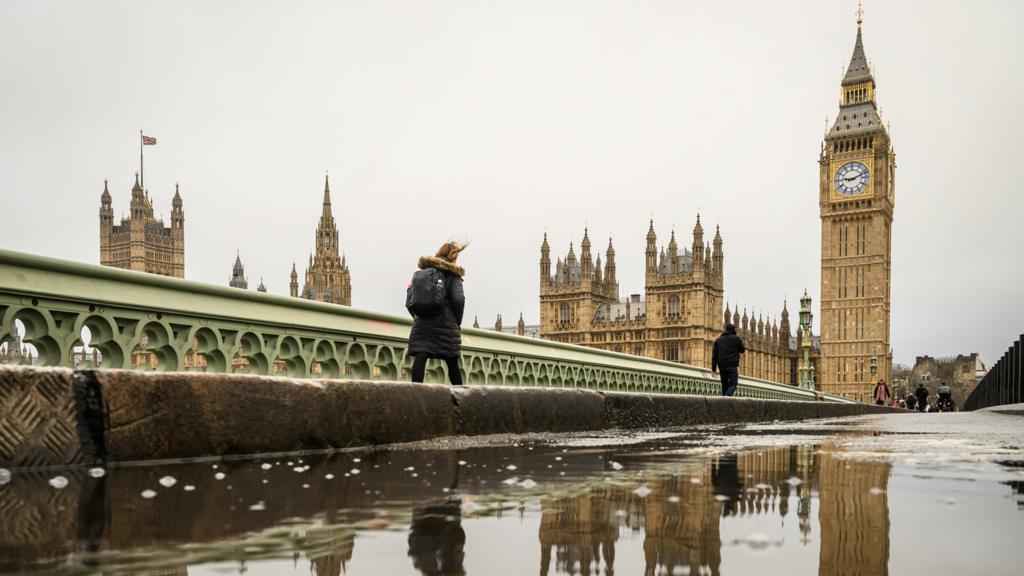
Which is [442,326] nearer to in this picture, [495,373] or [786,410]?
[495,373]

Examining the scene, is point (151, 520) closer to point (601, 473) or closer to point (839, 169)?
point (601, 473)

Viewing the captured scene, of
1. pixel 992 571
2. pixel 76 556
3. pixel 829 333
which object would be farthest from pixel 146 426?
pixel 829 333

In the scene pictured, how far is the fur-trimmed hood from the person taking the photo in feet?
26.9

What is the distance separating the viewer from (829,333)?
323 feet

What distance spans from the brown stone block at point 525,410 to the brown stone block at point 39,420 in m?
2.95

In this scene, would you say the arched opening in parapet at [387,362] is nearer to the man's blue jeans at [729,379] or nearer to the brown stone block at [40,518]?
the brown stone block at [40,518]

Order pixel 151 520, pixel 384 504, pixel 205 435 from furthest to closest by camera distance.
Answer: pixel 205 435 < pixel 384 504 < pixel 151 520

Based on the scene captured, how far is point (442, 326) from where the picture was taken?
27.4 ft

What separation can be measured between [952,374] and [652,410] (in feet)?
410

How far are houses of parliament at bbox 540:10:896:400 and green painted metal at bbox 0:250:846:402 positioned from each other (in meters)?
77.8

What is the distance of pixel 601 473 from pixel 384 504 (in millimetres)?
1278

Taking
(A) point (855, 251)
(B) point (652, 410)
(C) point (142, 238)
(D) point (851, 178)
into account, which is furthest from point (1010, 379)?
(C) point (142, 238)

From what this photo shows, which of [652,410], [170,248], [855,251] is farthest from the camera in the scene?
[170,248]

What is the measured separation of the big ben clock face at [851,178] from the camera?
97.8 meters
